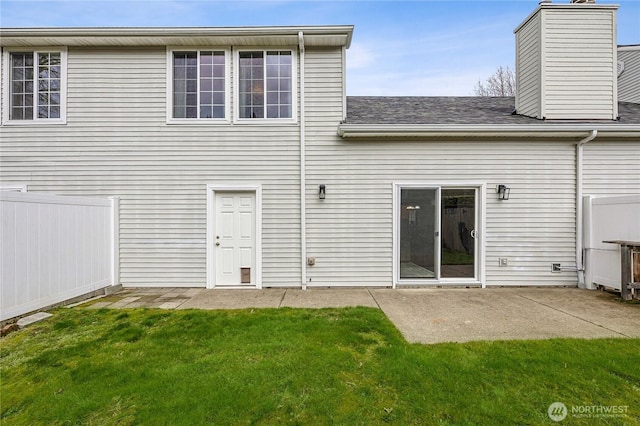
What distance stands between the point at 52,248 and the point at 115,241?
1.29m

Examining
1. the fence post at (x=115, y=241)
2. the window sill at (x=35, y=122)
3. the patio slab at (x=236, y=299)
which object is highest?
the window sill at (x=35, y=122)

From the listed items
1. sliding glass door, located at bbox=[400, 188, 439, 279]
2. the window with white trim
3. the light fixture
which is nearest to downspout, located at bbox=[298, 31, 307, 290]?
the window with white trim

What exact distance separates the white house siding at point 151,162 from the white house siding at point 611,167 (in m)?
5.65

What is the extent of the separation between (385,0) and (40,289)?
10713mm

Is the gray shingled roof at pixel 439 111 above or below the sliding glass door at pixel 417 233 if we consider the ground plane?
above

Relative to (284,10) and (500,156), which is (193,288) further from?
(284,10)

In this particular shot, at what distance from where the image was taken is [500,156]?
19.5 ft

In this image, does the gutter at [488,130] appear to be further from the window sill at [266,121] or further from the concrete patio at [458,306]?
the concrete patio at [458,306]

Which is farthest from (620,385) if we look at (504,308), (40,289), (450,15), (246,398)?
(450,15)

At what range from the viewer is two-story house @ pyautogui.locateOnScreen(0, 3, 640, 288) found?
5918mm

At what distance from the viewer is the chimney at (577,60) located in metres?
6.21

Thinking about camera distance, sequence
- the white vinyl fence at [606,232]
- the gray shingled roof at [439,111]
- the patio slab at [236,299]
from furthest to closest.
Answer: the gray shingled roof at [439,111] < the white vinyl fence at [606,232] < the patio slab at [236,299]

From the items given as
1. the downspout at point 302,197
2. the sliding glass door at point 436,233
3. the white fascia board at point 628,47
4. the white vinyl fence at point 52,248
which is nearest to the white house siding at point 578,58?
the sliding glass door at point 436,233

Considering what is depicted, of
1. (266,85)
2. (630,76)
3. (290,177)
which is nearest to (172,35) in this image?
(266,85)
